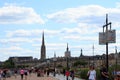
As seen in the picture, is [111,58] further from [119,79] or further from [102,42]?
[119,79]

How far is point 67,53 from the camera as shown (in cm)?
4234

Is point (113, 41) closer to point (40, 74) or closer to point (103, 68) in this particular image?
point (103, 68)

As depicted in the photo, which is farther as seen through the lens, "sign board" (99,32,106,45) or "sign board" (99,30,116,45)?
"sign board" (99,32,106,45)

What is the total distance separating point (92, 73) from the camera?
75.7 ft

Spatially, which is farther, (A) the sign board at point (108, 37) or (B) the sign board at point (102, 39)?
(B) the sign board at point (102, 39)

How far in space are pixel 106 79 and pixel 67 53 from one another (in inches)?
790

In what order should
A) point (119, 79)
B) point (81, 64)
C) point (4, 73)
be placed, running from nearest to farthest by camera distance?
point (119, 79) < point (4, 73) < point (81, 64)

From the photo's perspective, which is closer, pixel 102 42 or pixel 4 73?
pixel 102 42

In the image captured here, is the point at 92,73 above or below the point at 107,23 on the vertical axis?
below

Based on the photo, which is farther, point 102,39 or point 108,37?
point 102,39

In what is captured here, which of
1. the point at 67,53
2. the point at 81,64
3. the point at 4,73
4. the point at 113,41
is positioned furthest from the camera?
the point at 81,64

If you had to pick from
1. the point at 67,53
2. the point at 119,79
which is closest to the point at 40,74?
the point at 67,53

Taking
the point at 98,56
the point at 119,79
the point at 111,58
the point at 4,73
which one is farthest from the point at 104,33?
the point at 98,56

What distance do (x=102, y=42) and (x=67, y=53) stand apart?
1678 cm
